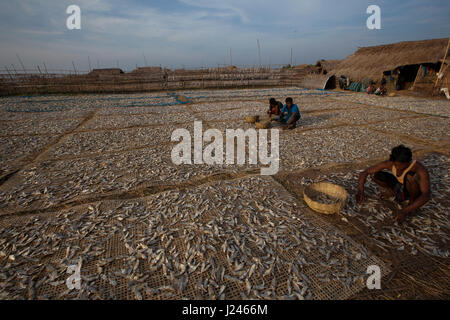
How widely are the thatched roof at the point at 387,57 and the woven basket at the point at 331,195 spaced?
1810 centimetres

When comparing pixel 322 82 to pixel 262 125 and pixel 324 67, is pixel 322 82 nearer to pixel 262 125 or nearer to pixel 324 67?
pixel 324 67

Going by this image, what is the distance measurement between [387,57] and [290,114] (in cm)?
1667

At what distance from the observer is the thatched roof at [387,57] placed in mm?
15133

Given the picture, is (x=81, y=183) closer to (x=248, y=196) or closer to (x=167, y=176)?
(x=167, y=176)

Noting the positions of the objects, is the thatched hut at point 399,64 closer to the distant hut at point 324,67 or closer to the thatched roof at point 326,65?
the distant hut at point 324,67

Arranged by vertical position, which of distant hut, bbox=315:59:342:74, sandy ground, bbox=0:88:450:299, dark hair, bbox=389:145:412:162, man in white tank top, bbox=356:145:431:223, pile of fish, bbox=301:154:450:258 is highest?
distant hut, bbox=315:59:342:74

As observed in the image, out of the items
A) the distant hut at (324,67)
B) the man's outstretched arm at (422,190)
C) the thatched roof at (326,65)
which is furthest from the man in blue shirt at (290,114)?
the thatched roof at (326,65)

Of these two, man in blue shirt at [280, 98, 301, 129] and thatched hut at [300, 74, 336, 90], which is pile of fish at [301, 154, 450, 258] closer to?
man in blue shirt at [280, 98, 301, 129]

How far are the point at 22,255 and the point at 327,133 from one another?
813cm

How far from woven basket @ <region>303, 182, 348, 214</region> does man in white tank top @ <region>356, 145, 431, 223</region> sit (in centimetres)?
27

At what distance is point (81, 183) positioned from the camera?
4238mm

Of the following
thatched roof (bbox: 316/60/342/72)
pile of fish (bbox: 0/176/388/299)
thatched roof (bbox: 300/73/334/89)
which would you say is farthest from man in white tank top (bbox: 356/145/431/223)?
thatched roof (bbox: 316/60/342/72)

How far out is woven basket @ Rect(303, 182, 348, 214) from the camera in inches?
126
